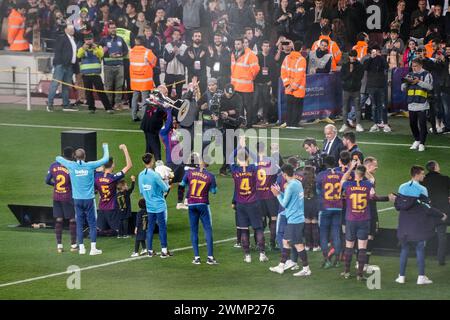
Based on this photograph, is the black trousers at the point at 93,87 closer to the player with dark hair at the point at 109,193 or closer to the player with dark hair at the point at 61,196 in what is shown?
the player with dark hair at the point at 109,193

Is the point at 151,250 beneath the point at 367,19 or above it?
beneath

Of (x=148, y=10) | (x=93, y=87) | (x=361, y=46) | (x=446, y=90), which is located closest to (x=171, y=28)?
(x=148, y=10)

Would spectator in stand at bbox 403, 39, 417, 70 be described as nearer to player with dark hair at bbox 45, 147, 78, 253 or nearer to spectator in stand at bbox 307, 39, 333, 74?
spectator in stand at bbox 307, 39, 333, 74

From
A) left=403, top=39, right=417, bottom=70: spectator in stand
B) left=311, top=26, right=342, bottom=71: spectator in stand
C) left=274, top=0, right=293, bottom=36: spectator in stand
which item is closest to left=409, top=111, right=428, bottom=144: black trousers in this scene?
left=403, top=39, right=417, bottom=70: spectator in stand

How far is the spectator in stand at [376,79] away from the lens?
110 ft

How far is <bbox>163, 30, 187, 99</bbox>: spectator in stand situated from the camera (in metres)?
36.5

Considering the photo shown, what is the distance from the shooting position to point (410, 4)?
1485 inches

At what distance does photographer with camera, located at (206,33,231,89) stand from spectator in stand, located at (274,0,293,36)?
237 cm

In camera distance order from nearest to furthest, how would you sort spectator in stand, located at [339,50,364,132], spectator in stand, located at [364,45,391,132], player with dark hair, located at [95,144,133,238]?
player with dark hair, located at [95,144,133,238] < spectator in stand, located at [339,50,364,132] < spectator in stand, located at [364,45,391,132]

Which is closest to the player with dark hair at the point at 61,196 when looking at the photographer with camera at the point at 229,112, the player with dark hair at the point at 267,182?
the player with dark hair at the point at 267,182

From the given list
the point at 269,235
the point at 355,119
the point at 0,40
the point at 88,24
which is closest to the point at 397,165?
the point at 355,119
